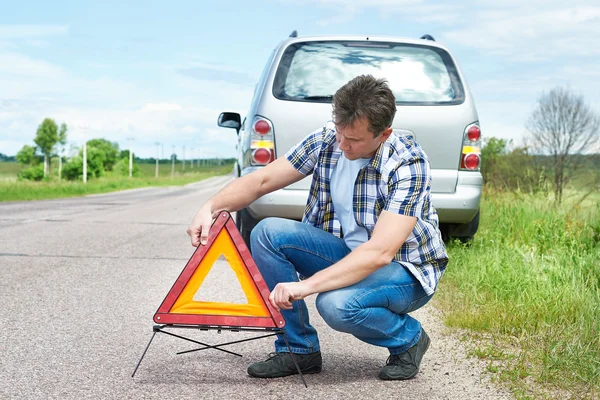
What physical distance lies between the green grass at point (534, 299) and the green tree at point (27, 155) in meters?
124

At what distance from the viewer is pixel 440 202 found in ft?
22.3

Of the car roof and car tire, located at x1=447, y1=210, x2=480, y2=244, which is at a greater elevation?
the car roof

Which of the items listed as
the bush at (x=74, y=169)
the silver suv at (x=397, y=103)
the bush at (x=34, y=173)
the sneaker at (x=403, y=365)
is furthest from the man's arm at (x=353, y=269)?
the bush at (x=34, y=173)

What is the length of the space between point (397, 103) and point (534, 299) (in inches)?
93.1

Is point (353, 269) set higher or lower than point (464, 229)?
higher

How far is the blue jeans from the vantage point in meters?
3.60

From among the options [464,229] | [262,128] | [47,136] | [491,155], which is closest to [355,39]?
[262,128]

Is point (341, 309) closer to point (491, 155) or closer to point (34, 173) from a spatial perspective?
point (491, 155)

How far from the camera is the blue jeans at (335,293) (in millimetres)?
3596

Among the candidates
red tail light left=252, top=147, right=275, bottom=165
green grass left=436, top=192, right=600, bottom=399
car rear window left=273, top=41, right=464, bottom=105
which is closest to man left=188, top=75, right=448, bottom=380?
green grass left=436, top=192, right=600, bottom=399

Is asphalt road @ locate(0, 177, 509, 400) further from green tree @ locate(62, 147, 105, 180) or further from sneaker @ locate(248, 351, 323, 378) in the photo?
green tree @ locate(62, 147, 105, 180)

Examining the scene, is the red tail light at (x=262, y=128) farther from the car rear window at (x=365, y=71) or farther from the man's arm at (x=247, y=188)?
the man's arm at (x=247, y=188)

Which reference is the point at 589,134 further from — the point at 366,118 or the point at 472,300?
the point at 366,118

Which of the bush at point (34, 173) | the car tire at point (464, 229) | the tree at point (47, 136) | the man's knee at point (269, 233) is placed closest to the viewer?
the man's knee at point (269, 233)
